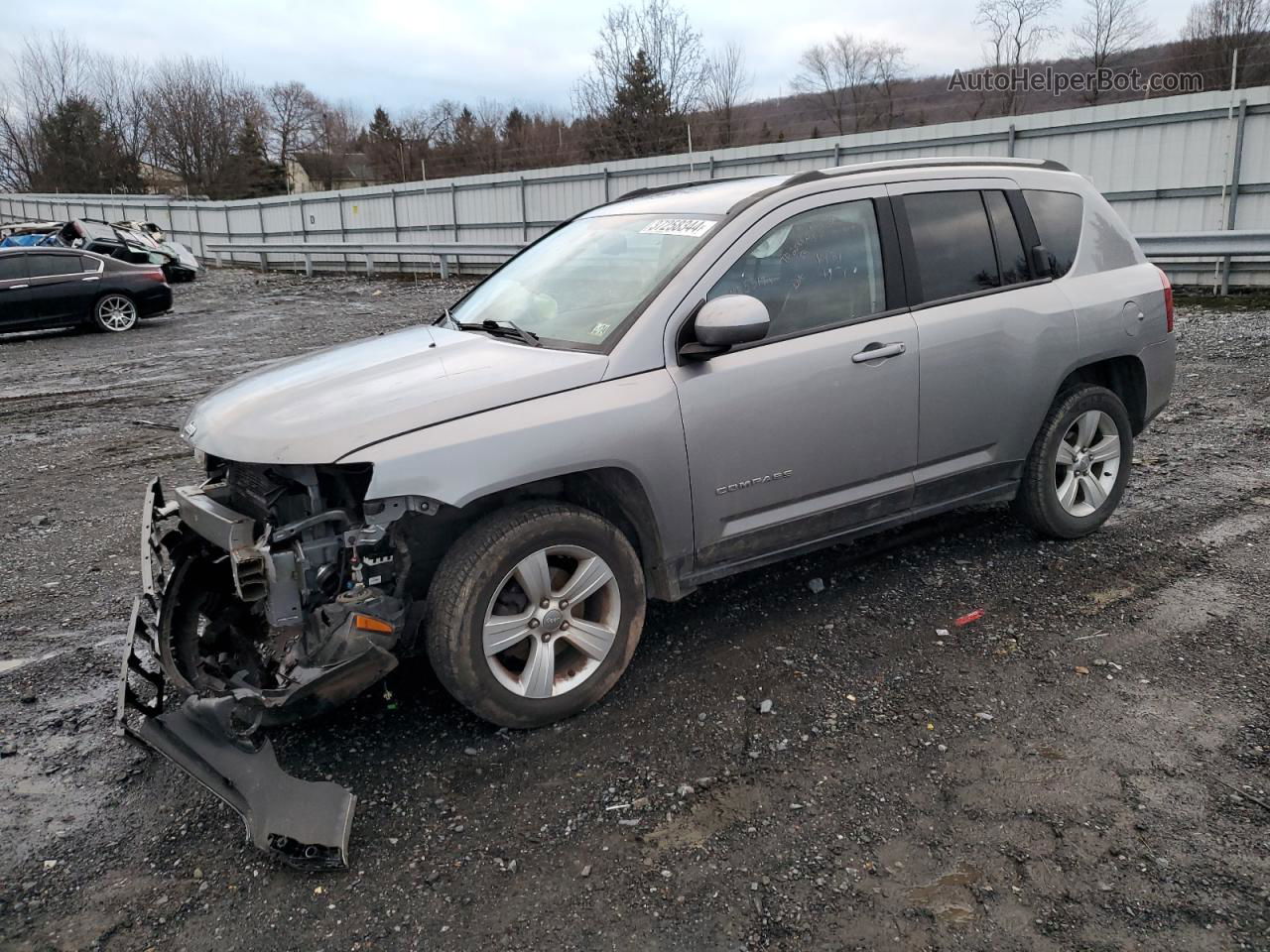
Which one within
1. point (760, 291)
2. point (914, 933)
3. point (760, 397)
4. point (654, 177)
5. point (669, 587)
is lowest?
point (914, 933)

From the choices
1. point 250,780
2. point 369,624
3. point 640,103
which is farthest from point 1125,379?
point 640,103

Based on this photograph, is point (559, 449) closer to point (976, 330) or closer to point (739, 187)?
point (739, 187)

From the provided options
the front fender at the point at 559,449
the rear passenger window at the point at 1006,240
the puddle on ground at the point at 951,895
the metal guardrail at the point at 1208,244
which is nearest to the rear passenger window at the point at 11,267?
the front fender at the point at 559,449

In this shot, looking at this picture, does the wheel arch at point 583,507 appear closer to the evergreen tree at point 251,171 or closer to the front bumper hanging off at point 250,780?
the front bumper hanging off at point 250,780

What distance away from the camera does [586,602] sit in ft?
11.4

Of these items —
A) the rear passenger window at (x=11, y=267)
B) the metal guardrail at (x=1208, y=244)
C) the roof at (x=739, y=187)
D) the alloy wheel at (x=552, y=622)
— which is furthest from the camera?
the rear passenger window at (x=11, y=267)

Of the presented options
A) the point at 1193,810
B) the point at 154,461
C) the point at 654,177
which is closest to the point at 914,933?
the point at 1193,810

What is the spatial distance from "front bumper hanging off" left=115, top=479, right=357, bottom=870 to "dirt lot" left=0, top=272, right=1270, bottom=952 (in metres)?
0.10

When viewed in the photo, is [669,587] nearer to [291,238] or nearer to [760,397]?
[760,397]

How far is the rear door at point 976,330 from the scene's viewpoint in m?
4.18

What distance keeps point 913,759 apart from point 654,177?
21.8 m

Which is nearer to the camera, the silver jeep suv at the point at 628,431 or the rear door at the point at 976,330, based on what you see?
the silver jeep suv at the point at 628,431

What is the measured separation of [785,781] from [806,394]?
151 cm

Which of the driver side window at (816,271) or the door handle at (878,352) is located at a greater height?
the driver side window at (816,271)
